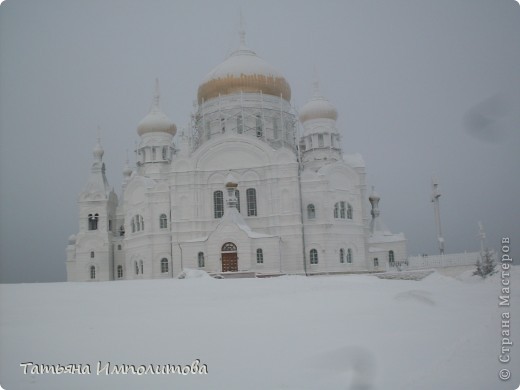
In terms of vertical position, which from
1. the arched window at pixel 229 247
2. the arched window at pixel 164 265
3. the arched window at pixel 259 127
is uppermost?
the arched window at pixel 259 127

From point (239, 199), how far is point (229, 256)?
197 inches

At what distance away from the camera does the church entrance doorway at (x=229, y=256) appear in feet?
124

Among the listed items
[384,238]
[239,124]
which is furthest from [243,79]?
[384,238]

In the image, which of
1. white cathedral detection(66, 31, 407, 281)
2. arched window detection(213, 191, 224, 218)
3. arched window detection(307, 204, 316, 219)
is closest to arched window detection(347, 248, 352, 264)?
white cathedral detection(66, 31, 407, 281)

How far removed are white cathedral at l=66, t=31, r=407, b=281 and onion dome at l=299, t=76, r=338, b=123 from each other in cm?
8

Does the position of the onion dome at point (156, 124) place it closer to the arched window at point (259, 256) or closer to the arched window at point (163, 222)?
the arched window at point (163, 222)

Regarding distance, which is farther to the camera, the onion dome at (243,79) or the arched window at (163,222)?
the onion dome at (243,79)

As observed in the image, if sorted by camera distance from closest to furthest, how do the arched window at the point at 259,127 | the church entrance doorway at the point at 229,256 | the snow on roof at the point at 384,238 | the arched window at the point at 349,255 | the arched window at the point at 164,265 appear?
the church entrance doorway at the point at 229,256 < the arched window at the point at 349,255 < the arched window at the point at 164,265 < the snow on roof at the point at 384,238 < the arched window at the point at 259,127

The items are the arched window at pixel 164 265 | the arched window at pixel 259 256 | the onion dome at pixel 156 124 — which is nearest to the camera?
the arched window at pixel 259 256

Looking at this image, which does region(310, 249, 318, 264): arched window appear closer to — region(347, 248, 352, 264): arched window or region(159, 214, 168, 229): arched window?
region(347, 248, 352, 264): arched window

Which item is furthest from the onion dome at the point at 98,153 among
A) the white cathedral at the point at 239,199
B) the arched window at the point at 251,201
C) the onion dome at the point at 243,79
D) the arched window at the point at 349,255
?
the arched window at the point at 349,255

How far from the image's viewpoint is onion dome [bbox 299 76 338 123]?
46.1 m

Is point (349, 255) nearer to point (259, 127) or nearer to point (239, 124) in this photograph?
point (259, 127)

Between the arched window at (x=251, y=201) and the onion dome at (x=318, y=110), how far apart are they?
8.77m
